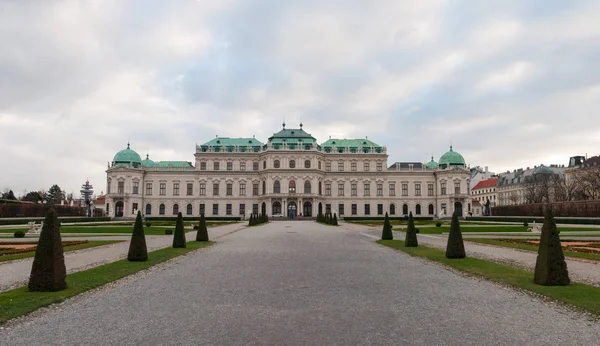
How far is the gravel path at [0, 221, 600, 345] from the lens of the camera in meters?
6.32

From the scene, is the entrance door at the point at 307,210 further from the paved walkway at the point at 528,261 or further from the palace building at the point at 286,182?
the paved walkway at the point at 528,261

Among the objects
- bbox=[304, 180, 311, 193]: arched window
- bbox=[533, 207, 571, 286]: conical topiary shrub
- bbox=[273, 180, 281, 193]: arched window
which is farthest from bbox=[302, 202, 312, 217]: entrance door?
bbox=[533, 207, 571, 286]: conical topiary shrub

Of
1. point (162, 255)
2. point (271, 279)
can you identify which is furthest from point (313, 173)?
point (271, 279)

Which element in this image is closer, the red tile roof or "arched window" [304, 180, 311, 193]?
"arched window" [304, 180, 311, 193]

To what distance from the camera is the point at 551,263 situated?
10.2 metres

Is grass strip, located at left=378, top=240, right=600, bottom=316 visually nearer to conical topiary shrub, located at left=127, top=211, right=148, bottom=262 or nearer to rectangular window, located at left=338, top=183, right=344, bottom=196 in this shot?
conical topiary shrub, located at left=127, top=211, right=148, bottom=262

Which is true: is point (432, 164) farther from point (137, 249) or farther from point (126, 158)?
point (137, 249)

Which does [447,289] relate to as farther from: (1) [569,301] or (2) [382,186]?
(2) [382,186]

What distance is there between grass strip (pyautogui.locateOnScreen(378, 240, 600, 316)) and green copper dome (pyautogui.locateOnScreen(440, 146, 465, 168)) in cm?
7391

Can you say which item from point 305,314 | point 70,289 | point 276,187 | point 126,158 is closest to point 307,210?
point 276,187

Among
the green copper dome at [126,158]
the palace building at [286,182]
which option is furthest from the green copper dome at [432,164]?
the green copper dome at [126,158]

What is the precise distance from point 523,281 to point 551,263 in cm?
96

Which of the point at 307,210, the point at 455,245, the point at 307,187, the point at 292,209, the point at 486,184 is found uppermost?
the point at 486,184

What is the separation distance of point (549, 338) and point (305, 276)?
6.50 m
